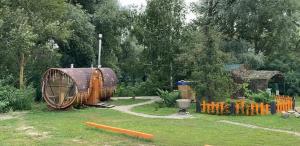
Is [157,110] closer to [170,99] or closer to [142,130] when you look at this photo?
[170,99]

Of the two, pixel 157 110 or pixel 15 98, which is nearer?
pixel 15 98

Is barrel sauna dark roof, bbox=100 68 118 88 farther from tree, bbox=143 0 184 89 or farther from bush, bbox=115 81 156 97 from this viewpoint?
bush, bbox=115 81 156 97

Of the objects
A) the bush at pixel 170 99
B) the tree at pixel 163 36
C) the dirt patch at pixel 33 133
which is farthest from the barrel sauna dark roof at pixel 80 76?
the dirt patch at pixel 33 133

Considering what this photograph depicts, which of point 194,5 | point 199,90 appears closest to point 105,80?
point 199,90

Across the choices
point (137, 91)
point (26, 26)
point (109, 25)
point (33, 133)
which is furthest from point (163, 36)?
point (33, 133)

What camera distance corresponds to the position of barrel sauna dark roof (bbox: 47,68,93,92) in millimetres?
25789

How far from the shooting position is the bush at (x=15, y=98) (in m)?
25.2

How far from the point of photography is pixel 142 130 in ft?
58.1

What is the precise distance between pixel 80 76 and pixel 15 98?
12.5 feet

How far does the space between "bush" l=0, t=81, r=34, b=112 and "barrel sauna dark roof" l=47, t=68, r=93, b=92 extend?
198cm

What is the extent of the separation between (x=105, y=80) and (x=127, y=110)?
4.99 meters

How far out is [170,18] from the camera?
3244cm

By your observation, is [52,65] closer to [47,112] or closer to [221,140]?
[47,112]

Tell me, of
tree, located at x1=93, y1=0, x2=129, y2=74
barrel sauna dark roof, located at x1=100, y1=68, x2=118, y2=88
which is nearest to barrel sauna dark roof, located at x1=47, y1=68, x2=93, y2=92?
barrel sauna dark roof, located at x1=100, y1=68, x2=118, y2=88
